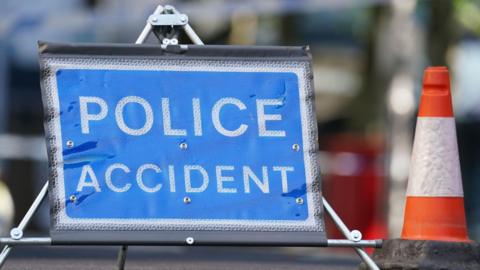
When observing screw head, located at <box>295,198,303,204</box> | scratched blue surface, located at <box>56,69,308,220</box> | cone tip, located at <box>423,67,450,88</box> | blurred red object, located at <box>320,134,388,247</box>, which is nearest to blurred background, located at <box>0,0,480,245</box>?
blurred red object, located at <box>320,134,388,247</box>

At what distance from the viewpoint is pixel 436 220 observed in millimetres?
7441

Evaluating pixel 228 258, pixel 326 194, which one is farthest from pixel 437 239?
pixel 326 194

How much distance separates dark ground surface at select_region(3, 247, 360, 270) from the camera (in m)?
9.30

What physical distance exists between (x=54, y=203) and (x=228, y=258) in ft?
13.3

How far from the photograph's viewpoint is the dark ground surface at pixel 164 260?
930 centimetres

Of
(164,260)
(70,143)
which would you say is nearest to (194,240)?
(70,143)

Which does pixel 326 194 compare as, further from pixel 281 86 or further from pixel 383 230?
pixel 281 86

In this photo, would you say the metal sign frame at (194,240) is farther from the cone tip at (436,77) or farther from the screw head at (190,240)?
the cone tip at (436,77)

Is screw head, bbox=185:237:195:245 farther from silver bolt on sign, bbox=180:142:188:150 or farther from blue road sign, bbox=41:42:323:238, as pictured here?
silver bolt on sign, bbox=180:142:188:150

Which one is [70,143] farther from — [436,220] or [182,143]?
[436,220]

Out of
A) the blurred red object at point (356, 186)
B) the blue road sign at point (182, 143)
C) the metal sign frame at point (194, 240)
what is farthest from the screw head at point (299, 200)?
the blurred red object at point (356, 186)

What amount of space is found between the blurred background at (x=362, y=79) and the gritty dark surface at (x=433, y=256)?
8486 millimetres

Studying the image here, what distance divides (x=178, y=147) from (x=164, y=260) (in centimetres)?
341

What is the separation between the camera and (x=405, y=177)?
54.7 ft
